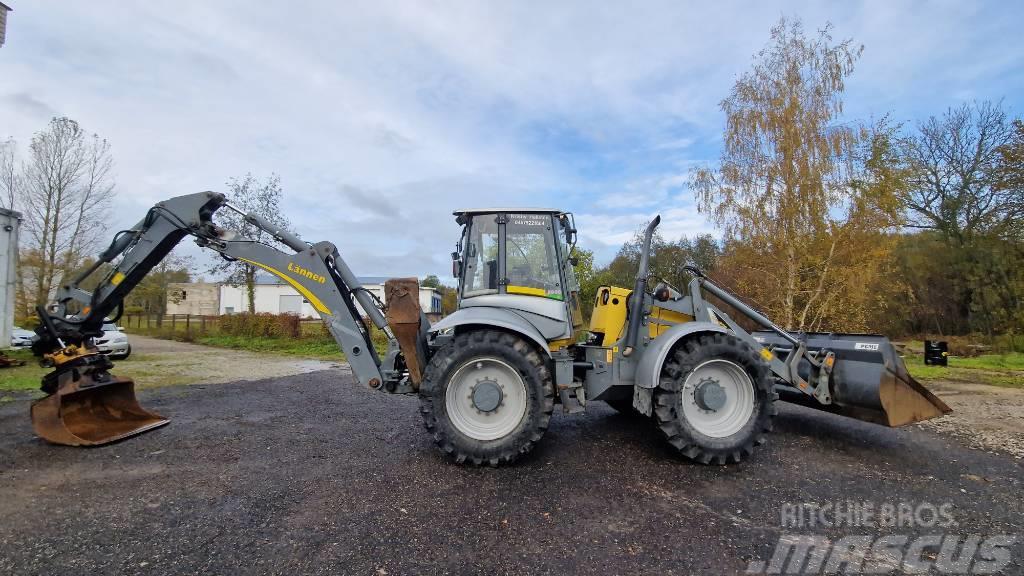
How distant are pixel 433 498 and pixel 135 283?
14.2 ft

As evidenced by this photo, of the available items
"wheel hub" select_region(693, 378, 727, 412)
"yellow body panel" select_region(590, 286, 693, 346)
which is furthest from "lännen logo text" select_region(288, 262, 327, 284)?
"wheel hub" select_region(693, 378, 727, 412)

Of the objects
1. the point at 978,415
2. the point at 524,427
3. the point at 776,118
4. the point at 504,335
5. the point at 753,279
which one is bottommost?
the point at 978,415

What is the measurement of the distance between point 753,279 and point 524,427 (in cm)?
1354

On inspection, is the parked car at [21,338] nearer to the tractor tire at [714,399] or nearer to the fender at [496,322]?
the fender at [496,322]

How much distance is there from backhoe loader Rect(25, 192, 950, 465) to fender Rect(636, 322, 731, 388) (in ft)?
0.06

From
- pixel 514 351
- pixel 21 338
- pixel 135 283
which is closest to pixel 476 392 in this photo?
pixel 514 351

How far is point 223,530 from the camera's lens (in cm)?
324

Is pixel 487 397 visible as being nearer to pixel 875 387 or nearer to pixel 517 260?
pixel 517 260

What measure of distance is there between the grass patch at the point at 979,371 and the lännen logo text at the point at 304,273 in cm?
1258

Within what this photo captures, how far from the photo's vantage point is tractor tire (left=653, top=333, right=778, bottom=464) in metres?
4.60

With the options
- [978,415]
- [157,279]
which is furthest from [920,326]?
[157,279]

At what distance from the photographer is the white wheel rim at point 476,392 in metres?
4.68

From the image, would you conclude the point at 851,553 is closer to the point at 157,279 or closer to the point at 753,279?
the point at 753,279

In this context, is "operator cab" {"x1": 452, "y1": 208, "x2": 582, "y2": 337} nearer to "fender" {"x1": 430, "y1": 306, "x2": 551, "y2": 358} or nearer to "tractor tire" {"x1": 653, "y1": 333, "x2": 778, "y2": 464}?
"fender" {"x1": 430, "y1": 306, "x2": 551, "y2": 358}
